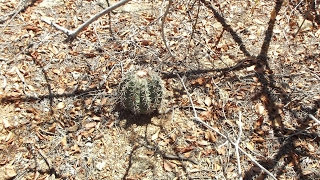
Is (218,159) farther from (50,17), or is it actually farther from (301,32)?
(50,17)

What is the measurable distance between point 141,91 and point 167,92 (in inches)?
15.8

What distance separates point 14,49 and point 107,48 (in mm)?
790

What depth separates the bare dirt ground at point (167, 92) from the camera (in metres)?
2.21

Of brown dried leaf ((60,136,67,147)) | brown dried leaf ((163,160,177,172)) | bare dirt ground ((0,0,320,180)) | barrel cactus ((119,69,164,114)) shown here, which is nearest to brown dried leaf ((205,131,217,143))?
bare dirt ground ((0,0,320,180))

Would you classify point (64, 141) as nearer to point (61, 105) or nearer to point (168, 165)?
point (61, 105)

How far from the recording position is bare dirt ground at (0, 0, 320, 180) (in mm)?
2211

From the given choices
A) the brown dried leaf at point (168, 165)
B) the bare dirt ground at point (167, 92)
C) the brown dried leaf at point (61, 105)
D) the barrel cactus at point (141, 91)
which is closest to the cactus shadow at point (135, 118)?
the bare dirt ground at point (167, 92)

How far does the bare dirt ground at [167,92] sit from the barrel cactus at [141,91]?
0.58 ft

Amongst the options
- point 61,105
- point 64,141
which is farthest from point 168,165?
point 61,105

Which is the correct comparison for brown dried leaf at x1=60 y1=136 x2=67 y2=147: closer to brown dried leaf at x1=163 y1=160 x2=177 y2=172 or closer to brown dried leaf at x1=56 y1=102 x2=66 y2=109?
brown dried leaf at x1=56 y1=102 x2=66 y2=109

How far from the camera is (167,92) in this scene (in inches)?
101

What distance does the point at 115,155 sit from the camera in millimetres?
2234

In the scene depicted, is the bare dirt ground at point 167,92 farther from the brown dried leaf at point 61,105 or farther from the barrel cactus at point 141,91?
the barrel cactus at point 141,91

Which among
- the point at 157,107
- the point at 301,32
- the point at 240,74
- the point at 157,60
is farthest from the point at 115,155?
the point at 301,32
